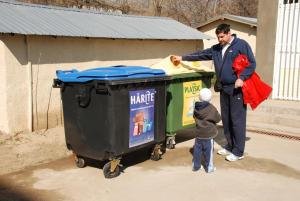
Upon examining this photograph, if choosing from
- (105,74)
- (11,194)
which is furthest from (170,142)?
(11,194)

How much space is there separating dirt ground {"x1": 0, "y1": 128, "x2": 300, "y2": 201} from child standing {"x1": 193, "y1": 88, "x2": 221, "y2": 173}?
246mm

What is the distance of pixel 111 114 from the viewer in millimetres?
5297

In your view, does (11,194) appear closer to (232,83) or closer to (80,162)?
(80,162)

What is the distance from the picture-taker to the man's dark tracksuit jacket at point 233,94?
5971mm

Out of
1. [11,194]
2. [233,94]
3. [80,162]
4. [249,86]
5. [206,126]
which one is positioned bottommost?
[11,194]

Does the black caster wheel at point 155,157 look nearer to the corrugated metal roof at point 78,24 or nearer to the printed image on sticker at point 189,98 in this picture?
the printed image on sticker at point 189,98

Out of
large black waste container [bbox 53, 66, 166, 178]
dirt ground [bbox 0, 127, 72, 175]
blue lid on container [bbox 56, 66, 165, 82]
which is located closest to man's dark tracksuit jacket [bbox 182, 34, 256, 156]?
large black waste container [bbox 53, 66, 166, 178]

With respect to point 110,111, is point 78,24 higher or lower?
higher

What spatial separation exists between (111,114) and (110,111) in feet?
0.13

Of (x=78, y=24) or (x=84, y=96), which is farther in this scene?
(x=78, y=24)

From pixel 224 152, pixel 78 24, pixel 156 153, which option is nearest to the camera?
pixel 156 153

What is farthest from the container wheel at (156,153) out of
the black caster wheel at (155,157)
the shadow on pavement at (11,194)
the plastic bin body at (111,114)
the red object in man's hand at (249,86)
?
the shadow on pavement at (11,194)

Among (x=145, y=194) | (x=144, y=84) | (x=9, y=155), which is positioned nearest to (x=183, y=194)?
(x=145, y=194)

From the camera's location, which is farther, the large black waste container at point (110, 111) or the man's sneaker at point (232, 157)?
the man's sneaker at point (232, 157)
